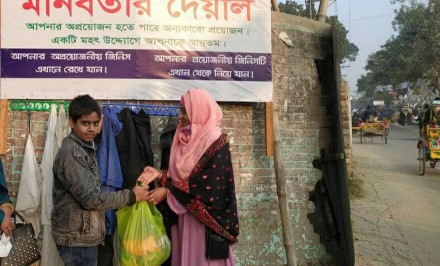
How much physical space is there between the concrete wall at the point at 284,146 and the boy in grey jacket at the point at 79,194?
4.83 feet

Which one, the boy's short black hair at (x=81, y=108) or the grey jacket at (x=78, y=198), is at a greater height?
the boy's short black hair at (x=81, y=108)

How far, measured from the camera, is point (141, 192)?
2707 millimetres

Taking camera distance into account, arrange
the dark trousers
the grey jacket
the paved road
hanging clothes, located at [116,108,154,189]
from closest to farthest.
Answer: the grey jacket, the dark trousers, hanging clothes, located at [116,108,154,189], the paved road

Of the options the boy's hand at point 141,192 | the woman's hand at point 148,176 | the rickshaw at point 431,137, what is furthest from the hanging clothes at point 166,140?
the rickshaw at point 431,137

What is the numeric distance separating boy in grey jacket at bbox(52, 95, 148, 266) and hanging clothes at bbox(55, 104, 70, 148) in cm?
133

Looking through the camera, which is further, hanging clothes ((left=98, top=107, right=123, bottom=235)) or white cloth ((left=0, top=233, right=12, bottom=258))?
hanging clothes ((left=98, top=107, right=123, bottom=235))

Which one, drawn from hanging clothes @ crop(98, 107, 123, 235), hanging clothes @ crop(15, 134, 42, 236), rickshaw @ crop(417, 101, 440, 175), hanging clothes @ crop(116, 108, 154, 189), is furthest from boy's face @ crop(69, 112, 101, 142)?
rickshaw @ crop(417, 101, 440, 175)

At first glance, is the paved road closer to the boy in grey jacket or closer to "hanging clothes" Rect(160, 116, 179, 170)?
"hanging clothes" Rect(160, 116, 179, 170)

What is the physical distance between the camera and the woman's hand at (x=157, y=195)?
2.78 m

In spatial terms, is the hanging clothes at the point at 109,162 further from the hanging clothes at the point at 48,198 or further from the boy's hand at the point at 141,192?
the boy's hand at the point at 141,192

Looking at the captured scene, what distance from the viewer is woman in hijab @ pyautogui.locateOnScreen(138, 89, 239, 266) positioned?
8.78 ft

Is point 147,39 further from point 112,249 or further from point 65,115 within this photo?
point 112,249

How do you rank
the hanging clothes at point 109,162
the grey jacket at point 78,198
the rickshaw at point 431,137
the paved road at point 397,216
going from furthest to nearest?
the rickshaw at point 431,137 → the paved road at point 397,216 → the hanging clothes at point 109,162 → the grey jacket at point 78,198

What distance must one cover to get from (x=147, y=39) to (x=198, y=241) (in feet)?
6.29
